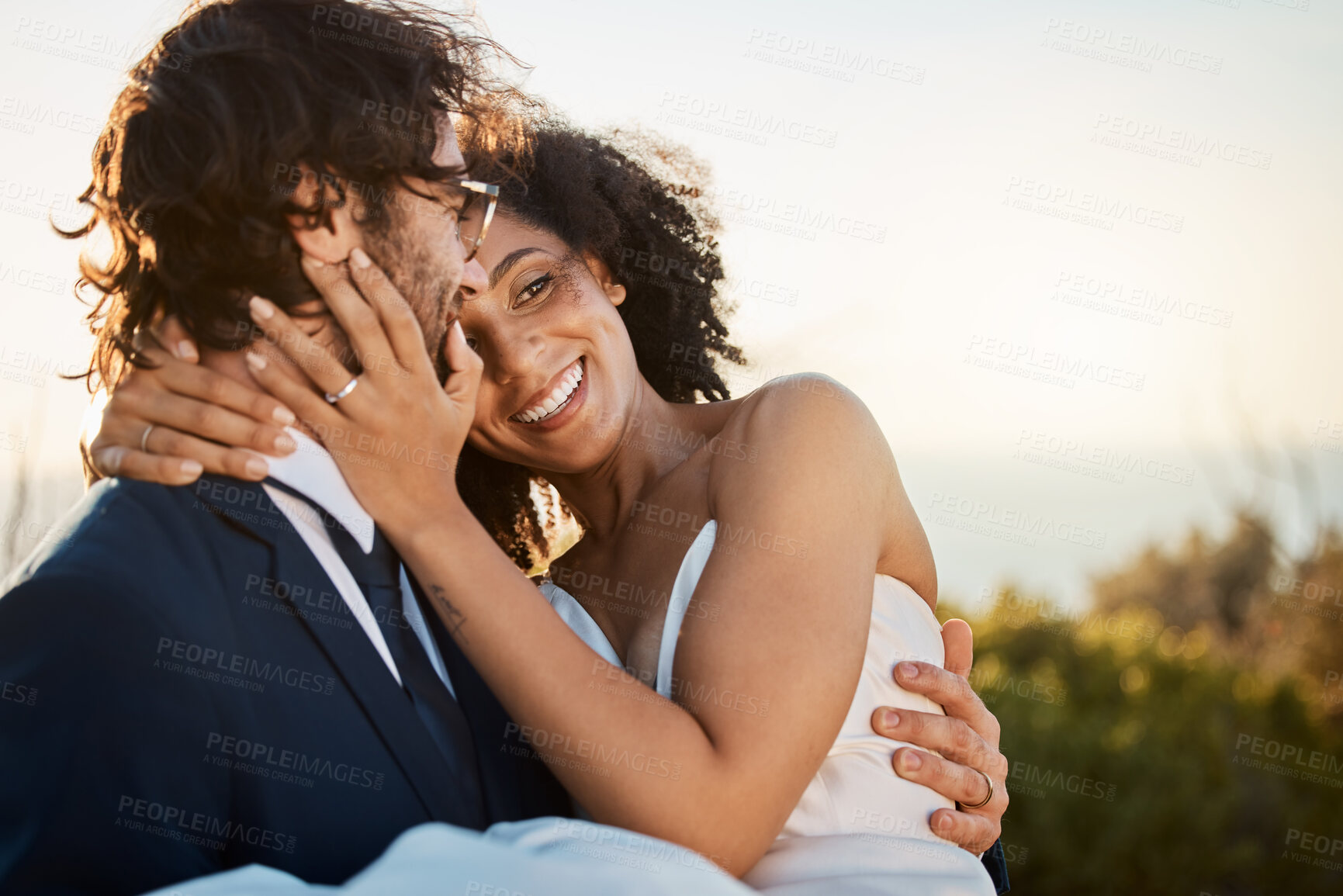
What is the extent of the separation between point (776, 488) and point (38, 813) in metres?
1.55

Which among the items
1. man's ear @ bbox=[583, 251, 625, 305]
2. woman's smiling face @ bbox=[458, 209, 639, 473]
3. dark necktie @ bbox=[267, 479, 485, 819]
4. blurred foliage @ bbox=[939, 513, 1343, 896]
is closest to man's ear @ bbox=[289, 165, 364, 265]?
dark necktie @ bbox=[267, 479, 485, 819]

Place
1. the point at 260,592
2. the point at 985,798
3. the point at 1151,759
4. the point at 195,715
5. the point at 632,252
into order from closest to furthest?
the point at 195,715 → the point at 260,592 → the point at 985,798 → the point at 632,252 → the point at 1151,759

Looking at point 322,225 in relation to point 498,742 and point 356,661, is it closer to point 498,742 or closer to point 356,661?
point 356,661

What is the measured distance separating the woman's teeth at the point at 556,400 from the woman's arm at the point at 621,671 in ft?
1.84

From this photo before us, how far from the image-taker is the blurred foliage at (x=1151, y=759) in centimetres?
555

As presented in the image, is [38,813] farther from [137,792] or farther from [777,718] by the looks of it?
[777,718]

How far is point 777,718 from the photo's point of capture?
211cm

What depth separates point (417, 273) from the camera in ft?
7.33

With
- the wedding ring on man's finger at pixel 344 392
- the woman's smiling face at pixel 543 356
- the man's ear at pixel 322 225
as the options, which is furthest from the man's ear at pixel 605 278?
the wedding ring on man's finger at pixel 344 392

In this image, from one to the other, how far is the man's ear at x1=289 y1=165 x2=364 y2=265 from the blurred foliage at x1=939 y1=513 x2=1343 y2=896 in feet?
15.8

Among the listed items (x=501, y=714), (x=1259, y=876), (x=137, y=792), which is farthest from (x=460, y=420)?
(x=1259, y=876)

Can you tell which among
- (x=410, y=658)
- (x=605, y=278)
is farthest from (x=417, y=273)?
(x=605, y=278)

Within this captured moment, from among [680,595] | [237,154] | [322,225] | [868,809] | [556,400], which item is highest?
Result: [237,154]

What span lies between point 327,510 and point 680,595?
34.7 inches
